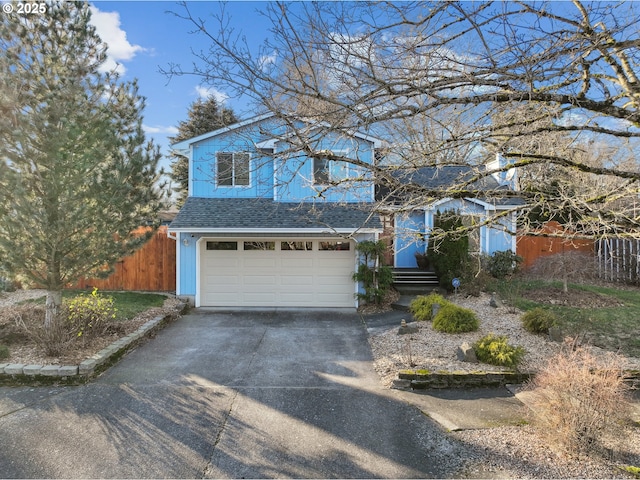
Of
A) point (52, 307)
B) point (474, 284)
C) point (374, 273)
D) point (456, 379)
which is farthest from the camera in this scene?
point (474, 284)

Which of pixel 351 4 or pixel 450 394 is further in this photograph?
A: pixel 450 394

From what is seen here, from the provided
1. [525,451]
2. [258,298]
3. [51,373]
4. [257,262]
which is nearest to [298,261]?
[257,262]

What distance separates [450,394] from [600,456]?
5.92 feet

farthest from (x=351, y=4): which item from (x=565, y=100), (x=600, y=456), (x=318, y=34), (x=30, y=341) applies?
(x=30, y=341)

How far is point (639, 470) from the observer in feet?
10.3

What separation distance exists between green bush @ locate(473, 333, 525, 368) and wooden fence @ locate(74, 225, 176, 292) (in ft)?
32.9

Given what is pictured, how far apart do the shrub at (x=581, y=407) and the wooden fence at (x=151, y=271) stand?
1140 centimetres

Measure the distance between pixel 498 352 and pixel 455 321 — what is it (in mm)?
1845

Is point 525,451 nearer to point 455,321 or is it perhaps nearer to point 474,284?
point 455,321

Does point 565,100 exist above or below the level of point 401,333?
above

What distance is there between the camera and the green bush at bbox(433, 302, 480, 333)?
7.34 metres

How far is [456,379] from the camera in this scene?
5.12 meters

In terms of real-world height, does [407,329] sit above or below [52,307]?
below

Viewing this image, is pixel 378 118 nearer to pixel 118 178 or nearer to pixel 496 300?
pixel 118 178
